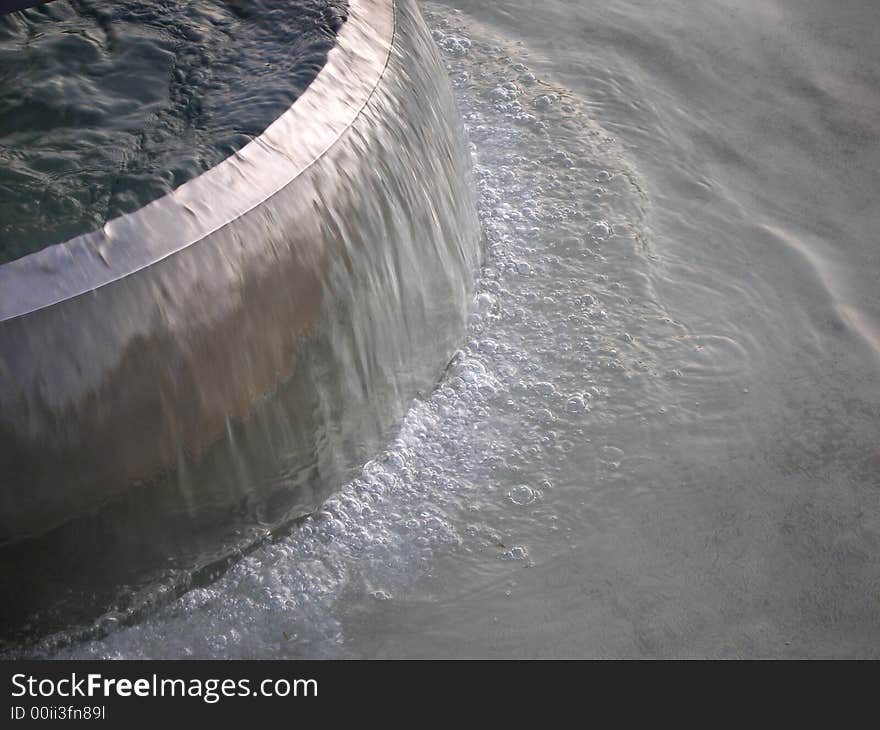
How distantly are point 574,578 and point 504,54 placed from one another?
2816mm

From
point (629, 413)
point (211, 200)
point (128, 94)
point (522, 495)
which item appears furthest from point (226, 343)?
point (629, 413)

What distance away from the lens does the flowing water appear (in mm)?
2996

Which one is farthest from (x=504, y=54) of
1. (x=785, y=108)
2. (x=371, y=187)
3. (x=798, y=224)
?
(x=371, y=187)

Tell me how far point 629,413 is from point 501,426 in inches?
16.4

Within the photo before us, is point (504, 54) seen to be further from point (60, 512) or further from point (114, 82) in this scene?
point (60, 512)

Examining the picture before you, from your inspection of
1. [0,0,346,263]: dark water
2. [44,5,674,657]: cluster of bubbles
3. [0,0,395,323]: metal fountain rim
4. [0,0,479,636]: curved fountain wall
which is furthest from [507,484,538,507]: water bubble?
[0,0,346,263]: dark water

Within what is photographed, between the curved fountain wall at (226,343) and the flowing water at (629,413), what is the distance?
208mm

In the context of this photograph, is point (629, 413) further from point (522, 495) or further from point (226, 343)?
point (226, 343)

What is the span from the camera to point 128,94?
313cm

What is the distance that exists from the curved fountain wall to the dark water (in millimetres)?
111

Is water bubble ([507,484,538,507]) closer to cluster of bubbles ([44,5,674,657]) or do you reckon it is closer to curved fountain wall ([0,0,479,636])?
cluster of bubbles ([44,5,674,657])

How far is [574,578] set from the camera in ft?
10.2

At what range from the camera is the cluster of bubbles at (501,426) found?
2.96m

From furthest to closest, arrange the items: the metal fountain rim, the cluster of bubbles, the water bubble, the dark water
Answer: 1. the water bubble
2. the cluster of bubbles
3. the dark water
4. the metal fountain rim
